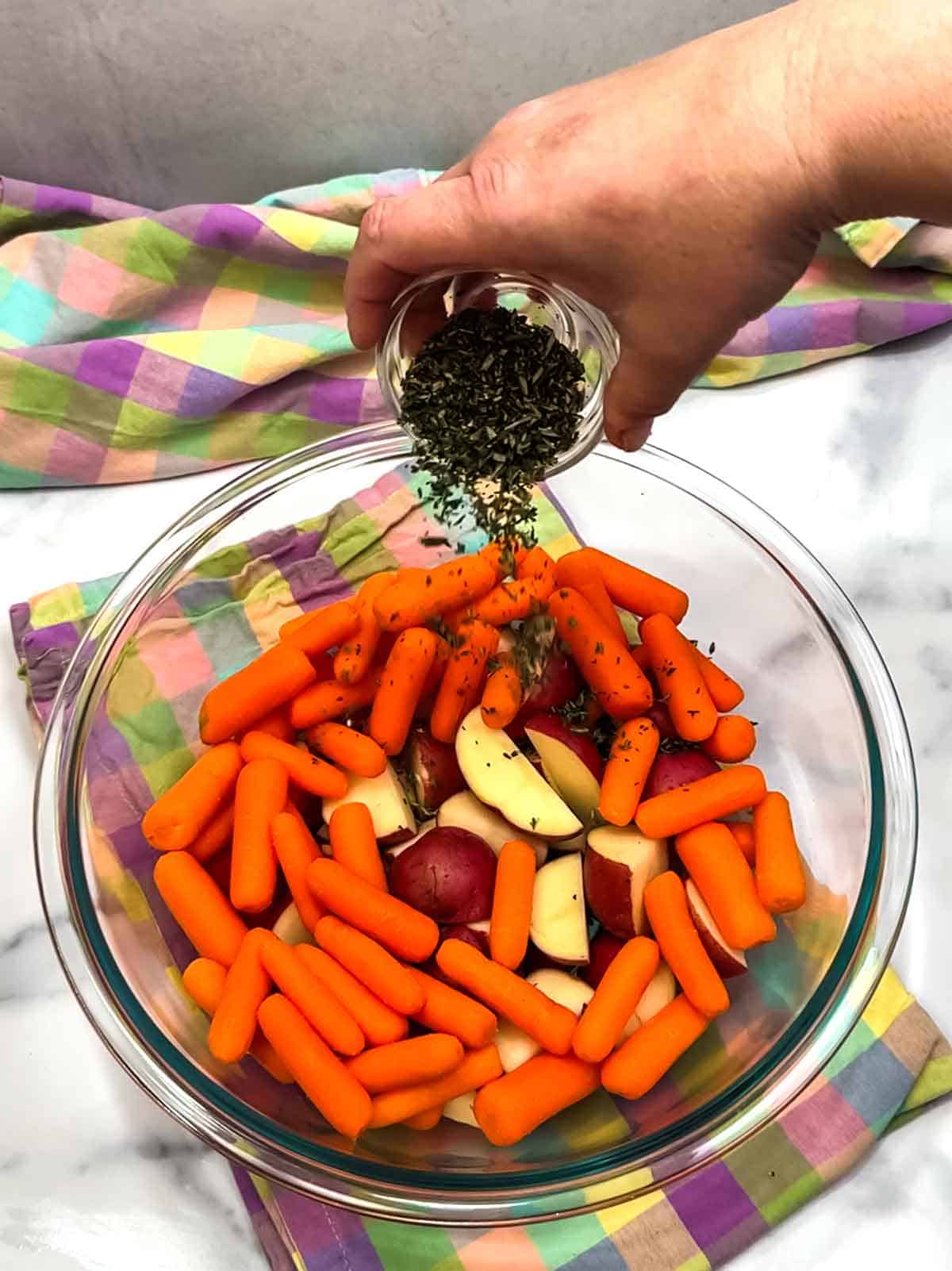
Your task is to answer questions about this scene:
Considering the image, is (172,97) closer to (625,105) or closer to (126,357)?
(126,357)

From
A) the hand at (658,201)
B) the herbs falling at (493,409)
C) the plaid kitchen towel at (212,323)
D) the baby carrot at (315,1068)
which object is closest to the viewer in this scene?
the hand at (658,201)

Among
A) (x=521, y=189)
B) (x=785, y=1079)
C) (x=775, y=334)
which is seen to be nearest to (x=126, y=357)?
(x=521, y=189)

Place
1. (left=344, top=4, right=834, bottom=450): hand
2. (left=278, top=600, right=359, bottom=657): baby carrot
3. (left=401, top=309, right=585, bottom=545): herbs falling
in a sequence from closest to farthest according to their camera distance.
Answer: (left=344, top=4, right=834, bottom=450): hand → (left=401, top=309, right=585, bottom=545): herbs falling → (left=278, top=600, right=359, bottom=657): baby carrot

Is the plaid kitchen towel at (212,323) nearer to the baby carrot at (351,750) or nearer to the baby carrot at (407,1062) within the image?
the baby carrot at (351,750)

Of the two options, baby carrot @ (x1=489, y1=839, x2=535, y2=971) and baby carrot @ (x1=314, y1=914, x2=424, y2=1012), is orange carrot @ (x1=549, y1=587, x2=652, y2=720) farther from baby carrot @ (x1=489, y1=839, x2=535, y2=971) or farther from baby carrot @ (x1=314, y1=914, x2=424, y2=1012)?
baby carrot @ (x1=314, y1=914, x2=424, y2=1012)

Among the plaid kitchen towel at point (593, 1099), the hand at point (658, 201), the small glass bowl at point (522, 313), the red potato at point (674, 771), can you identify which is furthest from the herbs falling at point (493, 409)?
the plaid kitchen towel at point (593, 1099)

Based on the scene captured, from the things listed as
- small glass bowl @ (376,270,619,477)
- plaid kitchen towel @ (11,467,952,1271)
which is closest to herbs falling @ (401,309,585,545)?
small glass bowl @ (376,270,619,477)
